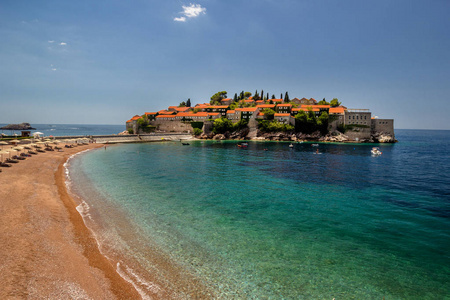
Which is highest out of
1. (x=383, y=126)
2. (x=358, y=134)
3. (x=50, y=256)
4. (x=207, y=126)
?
(x=207, y=126)

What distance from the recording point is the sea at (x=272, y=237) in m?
9.16

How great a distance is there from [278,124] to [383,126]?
47.8 meters

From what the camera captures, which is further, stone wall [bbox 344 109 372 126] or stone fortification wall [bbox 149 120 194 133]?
stone fortification wall [bbox 149 120 194 133]

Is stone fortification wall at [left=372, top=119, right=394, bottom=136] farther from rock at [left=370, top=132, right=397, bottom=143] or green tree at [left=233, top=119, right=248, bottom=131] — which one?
green tree at [left=233, top=119, right=248, bottom=131]

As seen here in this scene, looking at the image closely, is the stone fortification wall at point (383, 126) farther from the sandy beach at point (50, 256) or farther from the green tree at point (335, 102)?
the sandy beach at point (50, 256)

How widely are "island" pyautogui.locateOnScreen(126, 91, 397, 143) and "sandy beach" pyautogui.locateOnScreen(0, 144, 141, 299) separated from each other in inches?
3750

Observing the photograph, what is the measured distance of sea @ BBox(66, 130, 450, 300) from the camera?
9164 mm

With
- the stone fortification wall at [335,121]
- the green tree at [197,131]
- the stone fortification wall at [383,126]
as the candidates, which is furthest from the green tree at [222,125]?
the stone fortification wall at [383,126]

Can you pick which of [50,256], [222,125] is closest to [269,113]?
[222,125]

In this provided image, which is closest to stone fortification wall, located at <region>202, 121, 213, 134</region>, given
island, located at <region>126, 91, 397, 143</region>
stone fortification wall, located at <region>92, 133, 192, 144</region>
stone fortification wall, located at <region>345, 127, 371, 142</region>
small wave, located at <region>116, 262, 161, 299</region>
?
island, located at <region>126, 91, 397, 143</region>

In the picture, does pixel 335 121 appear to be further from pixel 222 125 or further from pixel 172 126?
pixel 172 126

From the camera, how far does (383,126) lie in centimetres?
9912

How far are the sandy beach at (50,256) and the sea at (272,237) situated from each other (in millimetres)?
828

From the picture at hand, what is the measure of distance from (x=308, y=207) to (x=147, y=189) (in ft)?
53.9
